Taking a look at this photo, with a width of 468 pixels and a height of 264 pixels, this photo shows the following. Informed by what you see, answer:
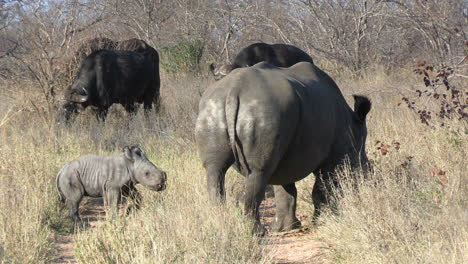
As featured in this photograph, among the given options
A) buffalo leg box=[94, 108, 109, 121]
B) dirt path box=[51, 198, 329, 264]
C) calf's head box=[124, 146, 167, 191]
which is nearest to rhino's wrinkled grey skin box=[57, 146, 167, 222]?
calf's head box=[124, 146, 167, 191]

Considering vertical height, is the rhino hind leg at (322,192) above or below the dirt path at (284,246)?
above

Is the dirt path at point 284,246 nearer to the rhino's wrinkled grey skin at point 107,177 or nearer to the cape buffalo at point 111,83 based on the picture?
the rhino's wrinkled grey skin at point 107,177

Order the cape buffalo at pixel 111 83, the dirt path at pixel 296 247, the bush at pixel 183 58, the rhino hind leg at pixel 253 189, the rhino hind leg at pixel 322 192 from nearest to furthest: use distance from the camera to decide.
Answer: the dirt path at pixel 296 247 < the rhino hind leg at pixel 253 189 < the rhino hind leg at pixel 322 192 < the cape buffalo at pixel 111 83 < the bush at pixel 183 58

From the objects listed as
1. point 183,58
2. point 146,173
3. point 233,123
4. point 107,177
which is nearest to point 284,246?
point 233,123

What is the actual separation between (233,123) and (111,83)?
9.41 m

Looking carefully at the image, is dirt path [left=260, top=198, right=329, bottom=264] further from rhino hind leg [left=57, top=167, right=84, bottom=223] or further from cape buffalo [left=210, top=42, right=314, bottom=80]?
cape buffalo [left=210, top=42, right=314, bottom=80]

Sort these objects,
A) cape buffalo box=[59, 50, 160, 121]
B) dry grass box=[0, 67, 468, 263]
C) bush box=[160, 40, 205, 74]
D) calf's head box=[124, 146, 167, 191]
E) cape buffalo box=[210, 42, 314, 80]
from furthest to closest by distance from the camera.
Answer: bush box=[160, 40, 205, 74], cape buffalo box=[210, 42, 314, 80], cape buffalo box=[59, 50, 160, 121], calf's head box=[124, 146, 167, 191], dry grass box=[0, 67, 468, 263]

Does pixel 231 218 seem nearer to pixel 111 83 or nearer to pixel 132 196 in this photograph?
pixel 132 196

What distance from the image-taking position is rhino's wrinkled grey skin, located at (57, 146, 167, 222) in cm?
675

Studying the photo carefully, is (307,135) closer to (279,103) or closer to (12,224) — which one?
(279,103)

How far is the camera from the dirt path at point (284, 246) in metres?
5.54

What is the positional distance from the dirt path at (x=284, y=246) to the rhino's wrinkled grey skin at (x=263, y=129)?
414mm

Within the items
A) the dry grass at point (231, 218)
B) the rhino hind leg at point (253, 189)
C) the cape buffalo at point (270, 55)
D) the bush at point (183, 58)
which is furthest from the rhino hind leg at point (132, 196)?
the bush at point (183, 58)

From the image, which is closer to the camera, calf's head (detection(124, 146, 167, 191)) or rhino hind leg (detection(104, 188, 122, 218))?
calf's head (detection(124, 146, 167, 191))
